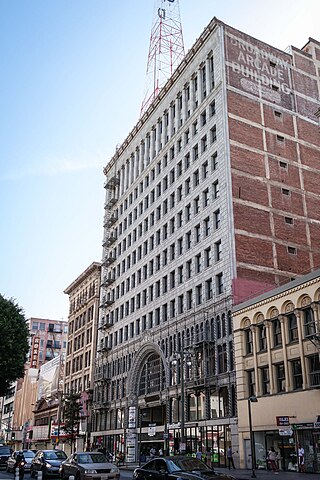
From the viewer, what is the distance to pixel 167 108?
66.9 metres

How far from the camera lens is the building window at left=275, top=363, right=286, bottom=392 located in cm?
3644

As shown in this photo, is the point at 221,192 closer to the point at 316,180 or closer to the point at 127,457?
the point at 316,180

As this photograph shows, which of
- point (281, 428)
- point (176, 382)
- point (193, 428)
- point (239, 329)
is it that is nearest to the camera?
point (281, 428)

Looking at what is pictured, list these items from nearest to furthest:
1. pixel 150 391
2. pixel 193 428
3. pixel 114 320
Answer: pixel 193 428, pixel 150 391, pixel 114 320

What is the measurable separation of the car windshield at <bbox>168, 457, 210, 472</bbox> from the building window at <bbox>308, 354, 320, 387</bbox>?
16937 millimetres

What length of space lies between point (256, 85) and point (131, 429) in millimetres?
42091

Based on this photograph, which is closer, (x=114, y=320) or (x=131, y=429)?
(x=131, y=429)

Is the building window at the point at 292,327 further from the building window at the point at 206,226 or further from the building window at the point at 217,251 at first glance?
the building window at the point at 206,226

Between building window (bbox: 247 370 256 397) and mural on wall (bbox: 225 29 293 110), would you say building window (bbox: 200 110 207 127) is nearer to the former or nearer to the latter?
mural on wall (bbox: 225 29 293 110)

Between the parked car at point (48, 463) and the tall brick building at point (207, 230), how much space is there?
1192cm

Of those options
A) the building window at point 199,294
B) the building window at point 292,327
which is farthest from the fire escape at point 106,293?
the building window at point 292,327

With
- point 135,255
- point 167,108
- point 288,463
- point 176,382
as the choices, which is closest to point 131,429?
point 176,382

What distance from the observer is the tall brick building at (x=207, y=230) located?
46531mm

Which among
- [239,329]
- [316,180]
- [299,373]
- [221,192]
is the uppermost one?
[316,180]
